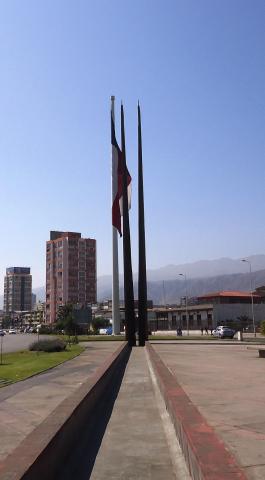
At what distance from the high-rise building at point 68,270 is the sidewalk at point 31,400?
140229 millimetres

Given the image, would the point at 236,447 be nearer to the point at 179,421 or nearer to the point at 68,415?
the point at 179,421

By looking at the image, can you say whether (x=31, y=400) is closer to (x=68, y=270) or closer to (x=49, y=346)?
(x=49, y=346)

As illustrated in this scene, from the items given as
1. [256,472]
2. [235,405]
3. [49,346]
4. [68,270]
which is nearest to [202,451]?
[256,472]

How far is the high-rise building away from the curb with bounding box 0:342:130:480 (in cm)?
14997

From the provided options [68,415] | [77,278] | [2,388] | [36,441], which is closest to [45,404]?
[2,388]

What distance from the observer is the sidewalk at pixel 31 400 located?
8.73m

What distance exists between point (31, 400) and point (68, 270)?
5916 inches

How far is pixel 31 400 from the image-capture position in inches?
501

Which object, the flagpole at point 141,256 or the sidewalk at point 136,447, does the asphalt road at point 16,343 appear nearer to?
the flagpole at point 141,256

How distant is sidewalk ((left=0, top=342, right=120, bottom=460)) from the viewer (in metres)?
8.73

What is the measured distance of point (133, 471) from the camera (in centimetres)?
634

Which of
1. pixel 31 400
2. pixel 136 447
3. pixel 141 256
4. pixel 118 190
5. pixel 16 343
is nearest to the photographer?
pixel 136 447

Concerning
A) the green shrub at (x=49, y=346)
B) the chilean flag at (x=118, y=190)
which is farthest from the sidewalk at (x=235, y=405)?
the chilean flag at (x=118, y=190)

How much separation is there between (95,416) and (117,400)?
2.15 m
